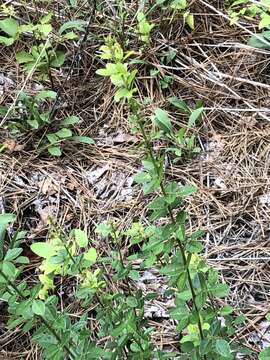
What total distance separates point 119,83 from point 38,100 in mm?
1575

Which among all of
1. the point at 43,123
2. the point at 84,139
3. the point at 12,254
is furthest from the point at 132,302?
the point at 43,123

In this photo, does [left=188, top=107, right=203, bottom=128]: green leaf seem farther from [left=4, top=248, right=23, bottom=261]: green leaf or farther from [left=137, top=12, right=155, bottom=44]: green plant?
[left=4, top=248, right=23, bottom=261]: green leaf

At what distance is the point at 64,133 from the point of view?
2580mm

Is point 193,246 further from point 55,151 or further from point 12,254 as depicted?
point 55,151

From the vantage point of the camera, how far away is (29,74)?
262 cm

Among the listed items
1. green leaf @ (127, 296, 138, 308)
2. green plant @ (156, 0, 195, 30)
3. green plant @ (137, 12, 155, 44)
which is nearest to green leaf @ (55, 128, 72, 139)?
green plant @ (137, 12, 155, 44)

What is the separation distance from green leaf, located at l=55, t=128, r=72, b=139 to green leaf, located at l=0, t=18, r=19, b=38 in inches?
22.2

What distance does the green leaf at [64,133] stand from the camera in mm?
2564

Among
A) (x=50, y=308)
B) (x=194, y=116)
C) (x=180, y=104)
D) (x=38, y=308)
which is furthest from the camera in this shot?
(x=180, y=104)

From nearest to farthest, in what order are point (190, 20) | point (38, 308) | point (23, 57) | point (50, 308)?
point (38, 308) → point (50, 308) → point (23, 57) → point (190, 20)

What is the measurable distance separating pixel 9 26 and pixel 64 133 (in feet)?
2.09

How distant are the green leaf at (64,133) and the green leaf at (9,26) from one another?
0.56 m

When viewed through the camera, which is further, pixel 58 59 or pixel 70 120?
pixel 58 59

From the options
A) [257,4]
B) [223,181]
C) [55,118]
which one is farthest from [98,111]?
[257,4]
